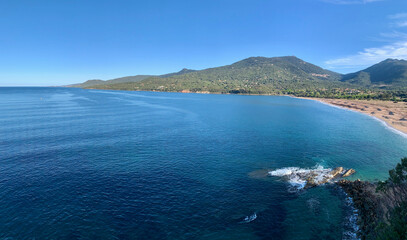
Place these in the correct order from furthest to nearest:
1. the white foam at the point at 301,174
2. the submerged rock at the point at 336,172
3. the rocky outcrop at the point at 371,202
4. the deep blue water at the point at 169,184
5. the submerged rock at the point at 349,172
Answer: the submerged rock at the point at 349,172 < the submerged rock at the point at 336,172 < the white foam at the point at 301,174 < the deep blue water at the point at 169,184 < the rocky outcrop at the point at 371,202

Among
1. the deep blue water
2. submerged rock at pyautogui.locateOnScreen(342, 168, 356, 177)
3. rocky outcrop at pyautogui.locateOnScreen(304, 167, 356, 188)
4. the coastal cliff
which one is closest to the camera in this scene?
the coastal cliff

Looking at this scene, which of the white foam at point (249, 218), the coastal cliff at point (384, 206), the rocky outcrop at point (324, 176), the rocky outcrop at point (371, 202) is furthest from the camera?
the rocky outcrop at point (324, 176)

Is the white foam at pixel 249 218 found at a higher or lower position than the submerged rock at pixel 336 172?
lower

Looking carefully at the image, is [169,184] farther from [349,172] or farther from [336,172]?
[349,172]

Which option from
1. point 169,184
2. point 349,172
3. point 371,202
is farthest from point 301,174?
point 169,184

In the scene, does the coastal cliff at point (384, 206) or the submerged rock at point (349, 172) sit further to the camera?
the submerged rock at point (349, 172)

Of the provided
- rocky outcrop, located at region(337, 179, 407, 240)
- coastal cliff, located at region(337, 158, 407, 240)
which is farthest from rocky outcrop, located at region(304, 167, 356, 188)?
coastal cliff, located at region(337, 158, 407, 240)

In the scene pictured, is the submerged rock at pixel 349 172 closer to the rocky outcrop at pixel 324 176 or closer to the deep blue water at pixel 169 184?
the rocky outcrop at pixel 324 176

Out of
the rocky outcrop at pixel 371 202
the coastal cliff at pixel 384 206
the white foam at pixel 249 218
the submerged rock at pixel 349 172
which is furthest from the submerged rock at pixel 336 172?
the white foam at pixel 249 218

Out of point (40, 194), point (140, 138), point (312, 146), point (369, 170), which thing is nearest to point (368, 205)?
point (369, 170)

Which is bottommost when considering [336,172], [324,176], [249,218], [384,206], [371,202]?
[249,218]

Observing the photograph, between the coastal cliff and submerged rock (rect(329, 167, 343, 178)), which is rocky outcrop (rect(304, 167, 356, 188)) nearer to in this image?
submerged rock (rect(329, 167, 343, 178))
